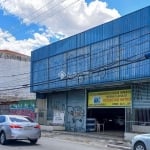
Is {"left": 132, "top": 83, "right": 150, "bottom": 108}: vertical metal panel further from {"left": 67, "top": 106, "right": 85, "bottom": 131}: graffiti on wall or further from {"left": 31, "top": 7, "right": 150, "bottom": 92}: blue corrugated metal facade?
{"left": 67, "top": 106, "right": 85, "bottom": 131}: graffiti on wall

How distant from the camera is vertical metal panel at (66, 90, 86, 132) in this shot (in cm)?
3762

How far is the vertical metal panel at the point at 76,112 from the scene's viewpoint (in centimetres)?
3762

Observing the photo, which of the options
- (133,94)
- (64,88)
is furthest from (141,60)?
(64,88)

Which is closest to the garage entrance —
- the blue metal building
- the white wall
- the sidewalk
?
the blue metal building

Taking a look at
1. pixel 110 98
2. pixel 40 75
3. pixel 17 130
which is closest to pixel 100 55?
pixel 110 98

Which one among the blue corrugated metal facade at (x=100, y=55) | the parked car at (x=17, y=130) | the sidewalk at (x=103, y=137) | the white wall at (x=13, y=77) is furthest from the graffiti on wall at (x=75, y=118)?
the white wall at (x=13, y=77)

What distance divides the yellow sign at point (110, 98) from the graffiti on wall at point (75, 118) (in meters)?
1.58

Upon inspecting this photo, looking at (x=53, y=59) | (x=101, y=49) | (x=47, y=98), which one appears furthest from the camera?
(x=47, y=98)

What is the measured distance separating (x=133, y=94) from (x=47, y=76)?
1391cm

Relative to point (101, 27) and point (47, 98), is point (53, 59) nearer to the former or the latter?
point (47, 98)

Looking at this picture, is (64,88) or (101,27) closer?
(101,27)

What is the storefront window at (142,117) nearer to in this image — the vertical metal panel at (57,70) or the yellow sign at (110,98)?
the yellow sign at (110,98)

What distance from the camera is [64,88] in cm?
3881

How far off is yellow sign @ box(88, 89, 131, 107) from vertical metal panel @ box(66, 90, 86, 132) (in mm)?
1269
